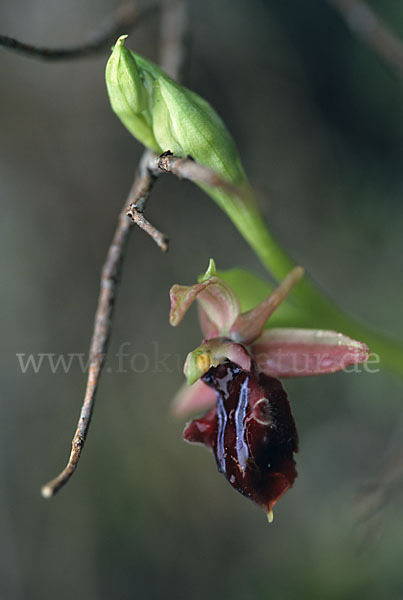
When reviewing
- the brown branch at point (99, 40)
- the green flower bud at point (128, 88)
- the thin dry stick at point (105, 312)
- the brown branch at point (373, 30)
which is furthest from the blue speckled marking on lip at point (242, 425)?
the brown branch at point (373, 30)

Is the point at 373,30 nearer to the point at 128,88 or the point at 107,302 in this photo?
the point at 128,88

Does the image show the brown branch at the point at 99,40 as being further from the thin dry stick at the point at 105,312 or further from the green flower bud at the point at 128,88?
the thin dry stick at the point at 105,312

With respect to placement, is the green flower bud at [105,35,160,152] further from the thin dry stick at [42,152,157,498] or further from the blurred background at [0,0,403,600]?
the blurred background at [0,0,403,600]

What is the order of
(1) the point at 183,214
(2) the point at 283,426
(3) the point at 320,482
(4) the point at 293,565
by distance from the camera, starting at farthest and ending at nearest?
(1) the point at 183,214 < (3) the point at 320,482 < (4) the point at 293,565 < (2) the point at 283,426

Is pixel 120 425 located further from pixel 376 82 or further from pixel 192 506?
pixel 376 82

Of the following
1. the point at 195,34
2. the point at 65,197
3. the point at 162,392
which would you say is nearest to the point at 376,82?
the point at 195,34

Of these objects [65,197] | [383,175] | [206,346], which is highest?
[65,197]

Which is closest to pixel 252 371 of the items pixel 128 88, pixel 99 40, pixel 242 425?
pixel 242 425
